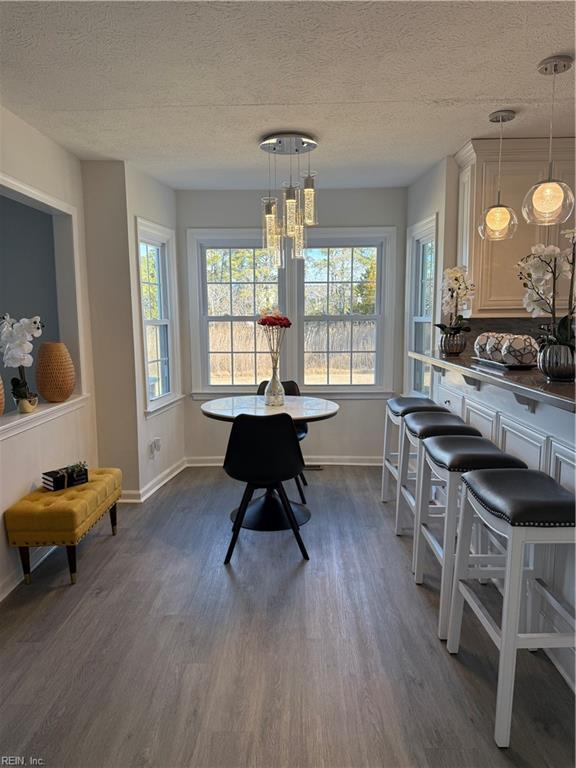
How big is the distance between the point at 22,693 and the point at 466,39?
309cm

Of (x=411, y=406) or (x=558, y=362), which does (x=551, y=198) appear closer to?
(x=558, y=362)

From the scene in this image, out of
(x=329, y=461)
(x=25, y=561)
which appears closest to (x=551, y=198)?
(x=329, y=461)

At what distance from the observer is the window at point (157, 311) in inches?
153

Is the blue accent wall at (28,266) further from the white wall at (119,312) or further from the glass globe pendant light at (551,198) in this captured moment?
the glass globe pendant light at (551,198)

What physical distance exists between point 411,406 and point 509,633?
1.78m

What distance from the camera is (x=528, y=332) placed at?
3475mm

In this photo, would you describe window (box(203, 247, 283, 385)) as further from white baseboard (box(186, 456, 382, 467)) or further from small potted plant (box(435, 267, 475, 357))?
small potted plant (box(435, 267, 475, 357))

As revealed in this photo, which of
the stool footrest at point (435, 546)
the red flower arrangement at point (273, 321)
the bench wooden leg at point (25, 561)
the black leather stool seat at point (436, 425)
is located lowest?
the bench wooden leg at point (25, 561)

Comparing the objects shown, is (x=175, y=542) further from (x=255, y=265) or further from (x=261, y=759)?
(x=255, y=265)

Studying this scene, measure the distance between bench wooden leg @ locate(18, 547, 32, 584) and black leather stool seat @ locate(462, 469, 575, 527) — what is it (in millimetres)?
2290

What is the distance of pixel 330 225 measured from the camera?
14.4ft

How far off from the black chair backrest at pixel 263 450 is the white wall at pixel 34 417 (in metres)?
1.14

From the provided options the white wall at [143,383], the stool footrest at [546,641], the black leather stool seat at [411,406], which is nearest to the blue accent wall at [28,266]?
the white wall at [143,383]

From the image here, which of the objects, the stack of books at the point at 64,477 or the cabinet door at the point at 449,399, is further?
the cabinet door at the point at 449,399
